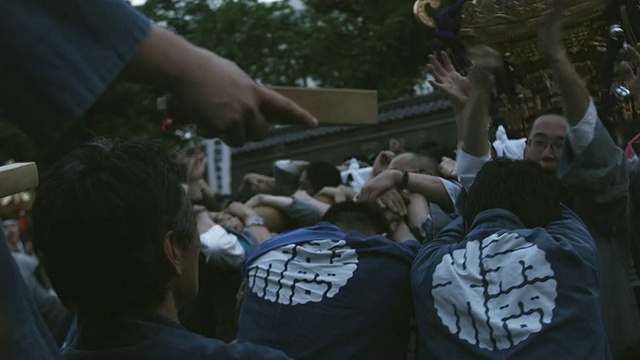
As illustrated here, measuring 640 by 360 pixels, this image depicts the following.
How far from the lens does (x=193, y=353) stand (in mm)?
1982

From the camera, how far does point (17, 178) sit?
1874 millimetres

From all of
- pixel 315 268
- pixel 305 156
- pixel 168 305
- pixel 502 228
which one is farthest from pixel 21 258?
pixel 305 156

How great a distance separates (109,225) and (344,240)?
2125mm

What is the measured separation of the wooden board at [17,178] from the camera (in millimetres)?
1844

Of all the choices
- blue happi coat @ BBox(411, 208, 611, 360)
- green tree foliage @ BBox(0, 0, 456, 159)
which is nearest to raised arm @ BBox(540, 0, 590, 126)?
blue happi coat @ BBox(411, 208, 611, 360)

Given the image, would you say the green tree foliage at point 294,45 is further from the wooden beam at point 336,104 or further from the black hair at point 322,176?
the wooden beam at point 336,104

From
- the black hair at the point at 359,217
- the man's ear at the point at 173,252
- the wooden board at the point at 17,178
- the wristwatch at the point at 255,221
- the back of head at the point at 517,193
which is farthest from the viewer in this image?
the wristwatch at the point at 255,221

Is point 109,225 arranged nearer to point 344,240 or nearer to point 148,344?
point 148,344

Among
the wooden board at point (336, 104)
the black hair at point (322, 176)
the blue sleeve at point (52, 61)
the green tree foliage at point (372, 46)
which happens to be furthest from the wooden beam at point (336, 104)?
the green tree foliage at point (372, 46)

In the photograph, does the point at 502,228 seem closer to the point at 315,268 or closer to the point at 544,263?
the point at 544,263

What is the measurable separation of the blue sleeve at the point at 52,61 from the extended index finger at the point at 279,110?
7.6 inches

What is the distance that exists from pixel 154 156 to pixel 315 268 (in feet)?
6.62

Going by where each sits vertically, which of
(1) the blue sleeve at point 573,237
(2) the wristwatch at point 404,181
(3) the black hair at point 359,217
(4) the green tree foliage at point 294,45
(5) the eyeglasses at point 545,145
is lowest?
(4) the green tree foliage at point 294,45

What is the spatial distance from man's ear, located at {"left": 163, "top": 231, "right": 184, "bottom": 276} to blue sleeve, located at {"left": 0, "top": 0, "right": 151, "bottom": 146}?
729 millimetres
